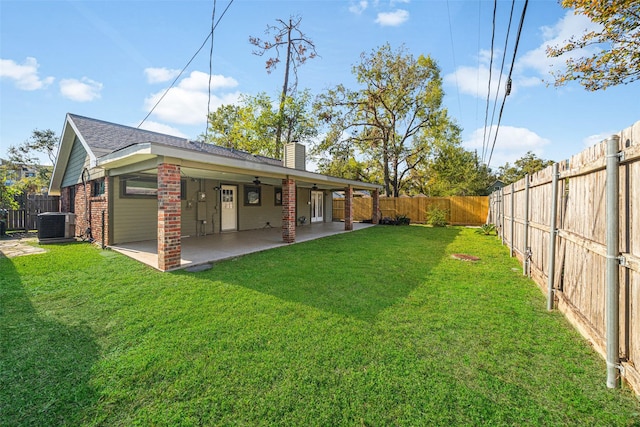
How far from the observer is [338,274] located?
517 cm

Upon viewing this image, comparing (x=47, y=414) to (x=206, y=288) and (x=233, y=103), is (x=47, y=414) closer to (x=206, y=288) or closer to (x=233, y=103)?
(x=206, y=288)

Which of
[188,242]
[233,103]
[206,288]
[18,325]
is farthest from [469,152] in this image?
[18,325]

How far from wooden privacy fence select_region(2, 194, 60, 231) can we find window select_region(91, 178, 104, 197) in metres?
5.24

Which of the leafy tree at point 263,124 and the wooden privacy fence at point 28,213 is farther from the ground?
the leafy tree at point 263,124

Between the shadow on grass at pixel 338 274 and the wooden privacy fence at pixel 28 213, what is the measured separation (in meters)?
11.5

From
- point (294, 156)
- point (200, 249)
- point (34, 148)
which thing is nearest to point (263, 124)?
point (294, 156)

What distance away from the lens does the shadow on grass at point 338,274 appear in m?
3.86

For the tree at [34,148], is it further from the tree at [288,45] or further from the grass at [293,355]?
the grass at [293,355]

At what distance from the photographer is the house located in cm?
539

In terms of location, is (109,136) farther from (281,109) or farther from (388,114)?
(388,114)

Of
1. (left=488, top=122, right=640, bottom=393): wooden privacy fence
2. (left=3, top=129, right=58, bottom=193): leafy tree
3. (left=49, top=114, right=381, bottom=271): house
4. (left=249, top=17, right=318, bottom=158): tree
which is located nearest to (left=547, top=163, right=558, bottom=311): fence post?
(left=488, top=122, right=640, bottom=393): wooden privacy fence

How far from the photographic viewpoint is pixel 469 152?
85.0ft

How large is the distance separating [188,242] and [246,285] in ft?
16.4

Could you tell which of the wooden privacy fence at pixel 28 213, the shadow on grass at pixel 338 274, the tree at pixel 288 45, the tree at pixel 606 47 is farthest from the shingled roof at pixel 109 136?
the tree at pixel 288 45
